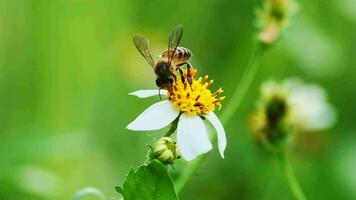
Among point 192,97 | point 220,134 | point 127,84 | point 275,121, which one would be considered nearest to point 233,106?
point 275,121

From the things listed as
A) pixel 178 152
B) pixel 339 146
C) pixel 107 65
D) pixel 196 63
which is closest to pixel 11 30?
pixel 107 65

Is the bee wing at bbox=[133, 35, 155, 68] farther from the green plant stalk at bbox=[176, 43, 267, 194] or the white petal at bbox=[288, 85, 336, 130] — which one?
the white petal at bbox=[288, 85, 336, 130]

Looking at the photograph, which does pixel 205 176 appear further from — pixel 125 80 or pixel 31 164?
pixel 31 164

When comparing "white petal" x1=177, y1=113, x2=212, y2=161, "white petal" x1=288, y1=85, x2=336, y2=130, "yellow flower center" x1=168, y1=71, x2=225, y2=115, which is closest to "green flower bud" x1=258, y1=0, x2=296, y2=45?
"yellow flower center" x1=168, y1=71, x2=225, y2=115

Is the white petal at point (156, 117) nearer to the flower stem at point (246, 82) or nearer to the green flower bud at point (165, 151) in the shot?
the green flower bud at point (165, 151)

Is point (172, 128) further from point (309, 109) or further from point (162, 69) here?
point (309, 109)
